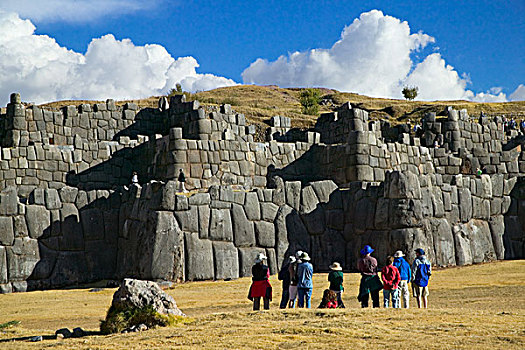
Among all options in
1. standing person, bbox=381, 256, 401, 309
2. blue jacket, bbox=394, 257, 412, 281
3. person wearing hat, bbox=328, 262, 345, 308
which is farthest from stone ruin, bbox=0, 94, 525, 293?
standing person, bbox=381, 256, 401, 309

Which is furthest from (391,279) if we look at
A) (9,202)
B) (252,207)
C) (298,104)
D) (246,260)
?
(298,104)

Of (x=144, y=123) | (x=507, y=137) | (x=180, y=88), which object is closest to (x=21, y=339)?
(x=144, y=123)

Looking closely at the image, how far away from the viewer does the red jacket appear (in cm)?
1541

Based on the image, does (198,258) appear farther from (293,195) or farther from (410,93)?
(410,93)

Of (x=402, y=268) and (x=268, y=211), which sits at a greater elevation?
(x=268, y=211)

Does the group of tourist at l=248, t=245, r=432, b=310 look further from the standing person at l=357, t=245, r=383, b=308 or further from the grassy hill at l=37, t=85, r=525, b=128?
the grassy hill at l=37, t=85, r=525, b=128

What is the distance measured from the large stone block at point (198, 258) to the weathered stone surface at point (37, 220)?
437cm

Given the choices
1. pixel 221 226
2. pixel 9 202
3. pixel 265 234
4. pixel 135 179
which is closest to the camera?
pixel 9 202

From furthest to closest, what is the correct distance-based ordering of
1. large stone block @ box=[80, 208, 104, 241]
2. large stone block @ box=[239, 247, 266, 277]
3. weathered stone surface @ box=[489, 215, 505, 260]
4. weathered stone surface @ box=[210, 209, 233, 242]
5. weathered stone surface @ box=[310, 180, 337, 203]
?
weathered stone surface @ box=[489, 215, 505, 260]
weathered stone surface @ box=[310, 180, 337, 203]
large stone block @ box=[80, 208, 104, 241]
large stone block @ box=[239, 247, 266, 277]
weathered stone surface @ box=[210, 209, 233, 242]

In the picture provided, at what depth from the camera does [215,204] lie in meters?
22.8

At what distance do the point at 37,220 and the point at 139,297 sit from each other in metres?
10.6

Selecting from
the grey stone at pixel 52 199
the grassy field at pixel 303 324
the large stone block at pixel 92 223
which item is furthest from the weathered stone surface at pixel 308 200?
the grey stone at pixel 52 199

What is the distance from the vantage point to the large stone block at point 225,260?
22.1 metres

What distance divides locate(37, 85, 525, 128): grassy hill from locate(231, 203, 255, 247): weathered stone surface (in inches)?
1170
